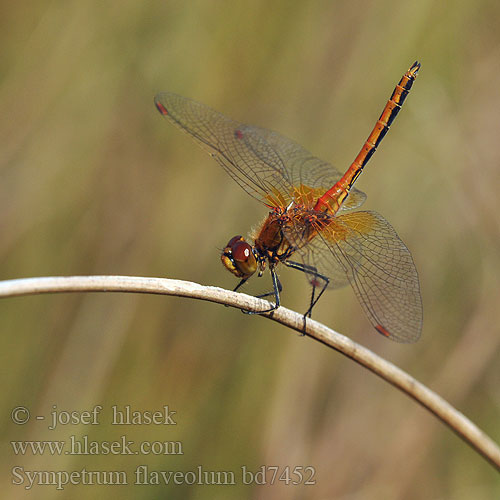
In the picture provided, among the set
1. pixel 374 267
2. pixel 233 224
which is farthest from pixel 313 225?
pixel 233 224

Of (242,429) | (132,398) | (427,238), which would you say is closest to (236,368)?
→ (242,429)

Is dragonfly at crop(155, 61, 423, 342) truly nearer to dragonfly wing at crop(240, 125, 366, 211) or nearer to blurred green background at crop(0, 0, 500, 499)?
dragonfly wing at crop(240, 125, 366, 211)

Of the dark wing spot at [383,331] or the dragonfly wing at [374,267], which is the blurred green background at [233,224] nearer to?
the dragonfly wing at [374,267]

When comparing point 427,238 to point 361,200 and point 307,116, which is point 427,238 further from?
point 307,116

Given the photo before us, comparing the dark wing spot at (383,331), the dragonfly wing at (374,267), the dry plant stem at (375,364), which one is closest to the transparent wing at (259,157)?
the dragonfly wing at (374,267)

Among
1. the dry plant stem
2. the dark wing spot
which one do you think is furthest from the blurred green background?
the dry plant stem

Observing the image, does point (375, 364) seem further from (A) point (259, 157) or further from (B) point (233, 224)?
(B) point (233, 224)

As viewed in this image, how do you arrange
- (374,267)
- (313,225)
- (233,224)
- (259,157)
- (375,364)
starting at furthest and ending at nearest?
(233,224) < (259,157) < (313,225) < (374,267) < (375,364)
